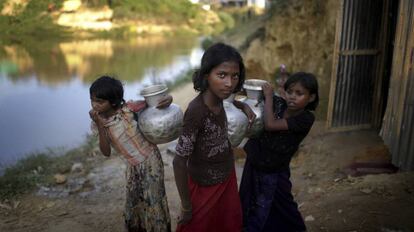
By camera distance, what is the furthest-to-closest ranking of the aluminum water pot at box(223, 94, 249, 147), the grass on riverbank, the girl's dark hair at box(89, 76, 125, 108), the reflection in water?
the reflection in water → the grass on riverbank → the girl's dark hair at box(89, 76, 125, 108) → the aluminum water pot at box(223, 94, 249, 147)

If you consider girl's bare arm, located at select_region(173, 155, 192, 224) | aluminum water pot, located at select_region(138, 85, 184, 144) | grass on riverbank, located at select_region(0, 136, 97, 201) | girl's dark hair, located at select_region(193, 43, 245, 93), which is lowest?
grass on riverbank, located at select_region(0, 136, 97, 201)

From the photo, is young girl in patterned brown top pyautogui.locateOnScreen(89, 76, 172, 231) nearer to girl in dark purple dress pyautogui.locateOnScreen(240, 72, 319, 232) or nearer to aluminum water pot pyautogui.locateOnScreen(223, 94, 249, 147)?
aluminum water pot pyautogui.locateOnScreen(223, 94, 249, 147)

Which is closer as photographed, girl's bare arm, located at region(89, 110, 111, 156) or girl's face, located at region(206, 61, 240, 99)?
girl's face, located at region(206, 61, 240, 99)

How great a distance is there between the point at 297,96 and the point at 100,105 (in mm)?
1016

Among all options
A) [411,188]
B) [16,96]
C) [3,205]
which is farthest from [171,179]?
[16,96]

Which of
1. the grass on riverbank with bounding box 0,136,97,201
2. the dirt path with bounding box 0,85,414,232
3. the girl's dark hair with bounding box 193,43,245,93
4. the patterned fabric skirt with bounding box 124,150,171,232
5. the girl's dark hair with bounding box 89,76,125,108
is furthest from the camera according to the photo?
the grass on riverbank with bounding box 0,136,97,201

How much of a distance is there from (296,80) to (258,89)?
0.66 feet

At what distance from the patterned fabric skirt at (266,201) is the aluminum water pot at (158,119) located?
555mm

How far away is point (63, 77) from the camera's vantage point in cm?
1630

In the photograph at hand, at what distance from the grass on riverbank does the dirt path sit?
0.64 ft

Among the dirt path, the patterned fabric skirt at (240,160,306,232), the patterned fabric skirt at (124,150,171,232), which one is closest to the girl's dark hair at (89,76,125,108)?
the patterned fabric skirt at (124,150,171,232)

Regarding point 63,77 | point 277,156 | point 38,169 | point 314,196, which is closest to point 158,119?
point 277,156

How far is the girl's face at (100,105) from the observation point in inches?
79.6

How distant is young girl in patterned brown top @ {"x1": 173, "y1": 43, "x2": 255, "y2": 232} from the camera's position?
172cm
